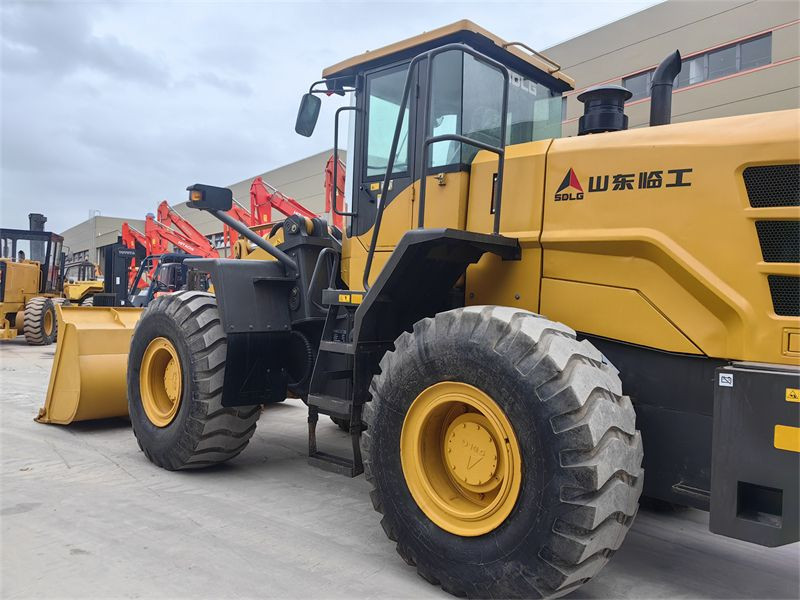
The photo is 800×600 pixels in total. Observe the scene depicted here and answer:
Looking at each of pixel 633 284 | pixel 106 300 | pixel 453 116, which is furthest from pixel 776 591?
pixel 106 300

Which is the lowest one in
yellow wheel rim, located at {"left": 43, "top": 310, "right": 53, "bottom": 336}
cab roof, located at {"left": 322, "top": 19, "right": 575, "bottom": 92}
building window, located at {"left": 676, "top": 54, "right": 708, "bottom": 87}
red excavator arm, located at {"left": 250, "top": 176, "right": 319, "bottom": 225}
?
yellow wheel rim, located at {"left": 43, "top": 310, "right": 53, "bottom": 336}

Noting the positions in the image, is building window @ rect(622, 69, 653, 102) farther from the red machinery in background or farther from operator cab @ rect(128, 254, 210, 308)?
operator cab @ rect(128, 254, 210, 308)

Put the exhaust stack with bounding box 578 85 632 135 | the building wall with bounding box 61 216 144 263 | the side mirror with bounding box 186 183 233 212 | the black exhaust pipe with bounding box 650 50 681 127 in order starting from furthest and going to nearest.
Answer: the building wall with bounding box 61 216 144 263, the side mirror with bounding box 186 183 233 212, the exhaust stack with bounding box 578 85 632 135, the black exhaust pipe with bounding box 650 50 681 127

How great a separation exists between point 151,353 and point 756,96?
676 inches

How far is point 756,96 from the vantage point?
16.9m

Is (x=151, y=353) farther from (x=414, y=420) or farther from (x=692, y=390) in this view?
(x=692, y=390)

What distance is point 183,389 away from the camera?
198 inches

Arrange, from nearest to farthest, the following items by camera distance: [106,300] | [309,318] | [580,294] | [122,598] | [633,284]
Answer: [122,598], [633,284], [580,294], [309,318], [106,300]

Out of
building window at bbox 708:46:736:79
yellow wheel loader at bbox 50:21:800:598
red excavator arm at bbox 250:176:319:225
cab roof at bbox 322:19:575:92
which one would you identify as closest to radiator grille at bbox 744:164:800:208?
yellow wheel loader at bbox 50:21:800:598

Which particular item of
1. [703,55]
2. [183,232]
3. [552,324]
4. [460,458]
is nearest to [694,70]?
[703,55]

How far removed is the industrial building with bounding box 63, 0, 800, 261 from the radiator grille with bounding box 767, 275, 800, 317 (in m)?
12.7

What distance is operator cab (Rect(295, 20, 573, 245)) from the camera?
401 centimetres

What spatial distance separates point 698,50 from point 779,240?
1819 centimetres

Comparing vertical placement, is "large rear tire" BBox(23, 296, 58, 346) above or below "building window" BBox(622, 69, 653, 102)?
below
